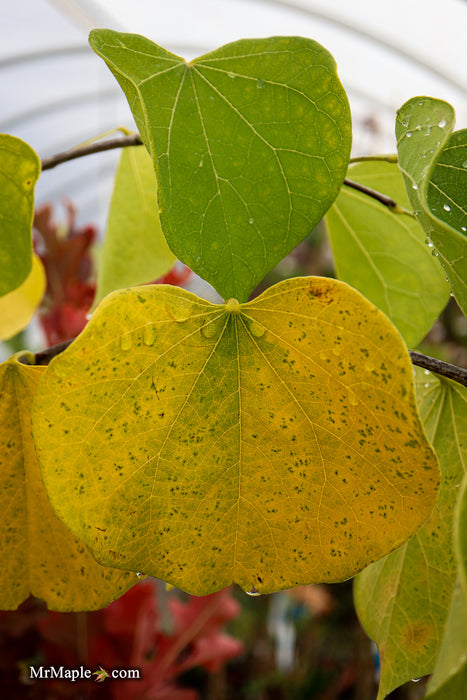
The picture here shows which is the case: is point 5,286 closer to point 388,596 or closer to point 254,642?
point 388,596

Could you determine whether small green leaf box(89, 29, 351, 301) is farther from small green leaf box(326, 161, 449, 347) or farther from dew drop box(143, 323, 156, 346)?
small green leaf box(326, 161, 449, 347)

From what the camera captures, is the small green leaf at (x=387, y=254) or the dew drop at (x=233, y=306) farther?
the small green leaf at (x=387, y=254)

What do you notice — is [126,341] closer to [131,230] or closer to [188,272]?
[131,230]

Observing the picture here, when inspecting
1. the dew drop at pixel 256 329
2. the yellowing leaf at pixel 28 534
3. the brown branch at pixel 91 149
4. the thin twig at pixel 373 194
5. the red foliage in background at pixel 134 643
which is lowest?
the red foliage in background at pixel 134 643

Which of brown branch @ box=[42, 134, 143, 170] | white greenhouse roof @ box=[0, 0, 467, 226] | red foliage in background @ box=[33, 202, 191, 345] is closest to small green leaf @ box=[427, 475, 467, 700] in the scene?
brown branch @ box=[42, 134, 143, 170]

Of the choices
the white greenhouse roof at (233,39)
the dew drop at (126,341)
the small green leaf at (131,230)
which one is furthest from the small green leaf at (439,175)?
the white greenhouse roof at (233,39)

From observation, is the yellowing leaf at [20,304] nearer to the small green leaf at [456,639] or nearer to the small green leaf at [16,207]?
the small green leaf at [16,207]
